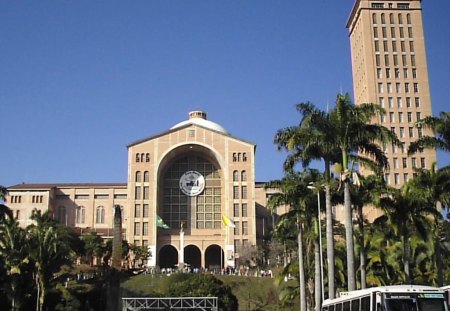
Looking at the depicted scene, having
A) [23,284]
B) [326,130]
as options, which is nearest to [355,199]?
[326,130]

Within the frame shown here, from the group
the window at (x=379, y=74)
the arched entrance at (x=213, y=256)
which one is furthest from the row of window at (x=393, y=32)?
the arched entrance at (x=213, y=256)

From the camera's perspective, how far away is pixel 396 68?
287ft

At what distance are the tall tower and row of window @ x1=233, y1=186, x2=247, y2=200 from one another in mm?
20390

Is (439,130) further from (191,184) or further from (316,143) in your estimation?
(191,184)

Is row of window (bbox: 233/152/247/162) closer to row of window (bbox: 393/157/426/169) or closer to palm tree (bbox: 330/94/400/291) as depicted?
row of window (bbox: 393/157/426/169)

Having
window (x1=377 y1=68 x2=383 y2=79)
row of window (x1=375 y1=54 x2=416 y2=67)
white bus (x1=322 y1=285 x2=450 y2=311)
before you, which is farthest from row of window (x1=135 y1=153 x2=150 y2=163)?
white bus (x1=322 y1=285 x2=450 y2=311)

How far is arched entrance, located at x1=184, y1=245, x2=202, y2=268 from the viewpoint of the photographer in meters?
87.2

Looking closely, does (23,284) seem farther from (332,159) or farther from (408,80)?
(408,80)

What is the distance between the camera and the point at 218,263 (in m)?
87.2

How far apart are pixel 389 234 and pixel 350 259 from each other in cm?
1554

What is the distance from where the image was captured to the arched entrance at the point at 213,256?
86250mm

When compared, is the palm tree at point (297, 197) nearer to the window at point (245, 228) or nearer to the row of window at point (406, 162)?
the window at point (245, 228)

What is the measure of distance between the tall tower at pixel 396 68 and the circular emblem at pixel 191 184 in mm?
26565

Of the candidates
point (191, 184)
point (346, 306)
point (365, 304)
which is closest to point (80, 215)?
point (191, 184)
